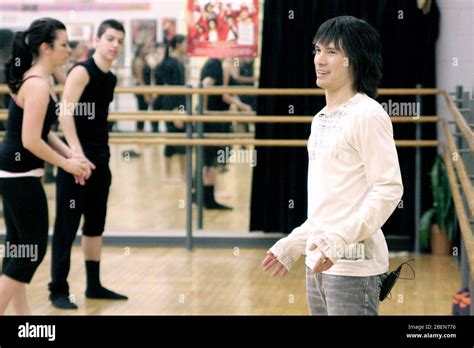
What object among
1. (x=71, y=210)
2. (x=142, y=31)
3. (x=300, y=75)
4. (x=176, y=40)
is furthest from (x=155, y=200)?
→ (x=71, y=210)

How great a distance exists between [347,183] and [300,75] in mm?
4493

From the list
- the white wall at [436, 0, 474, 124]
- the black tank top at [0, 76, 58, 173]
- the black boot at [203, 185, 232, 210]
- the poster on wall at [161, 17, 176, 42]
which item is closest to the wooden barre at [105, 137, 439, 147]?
the white wall at [436, 0, 474, 124]

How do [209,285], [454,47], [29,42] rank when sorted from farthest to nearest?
1. [454,47]
2. [209,285]
3. [29,42]

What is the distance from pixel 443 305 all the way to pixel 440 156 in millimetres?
1665

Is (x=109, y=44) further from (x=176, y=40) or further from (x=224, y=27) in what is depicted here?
(x=176, y=40)

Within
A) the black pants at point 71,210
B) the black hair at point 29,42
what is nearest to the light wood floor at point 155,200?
the black pants at point 71,210

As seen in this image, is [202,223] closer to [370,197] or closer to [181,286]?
[181,286]

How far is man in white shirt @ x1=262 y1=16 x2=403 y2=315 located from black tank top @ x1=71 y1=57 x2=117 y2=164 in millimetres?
2639

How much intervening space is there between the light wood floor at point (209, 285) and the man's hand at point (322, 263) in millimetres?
2665

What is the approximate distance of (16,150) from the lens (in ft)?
13.9

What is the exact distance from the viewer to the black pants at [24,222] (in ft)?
13.7

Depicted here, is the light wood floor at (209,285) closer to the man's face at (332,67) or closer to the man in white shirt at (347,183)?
the man in white shirt at (347,183)
